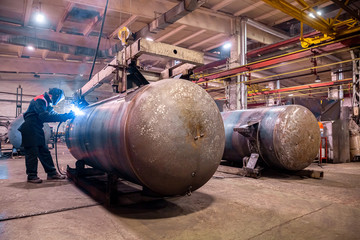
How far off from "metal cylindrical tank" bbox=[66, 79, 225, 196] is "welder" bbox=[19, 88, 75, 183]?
212 cm

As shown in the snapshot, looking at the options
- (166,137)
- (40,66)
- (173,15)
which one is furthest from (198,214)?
(40,66)

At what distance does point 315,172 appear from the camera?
490 cm

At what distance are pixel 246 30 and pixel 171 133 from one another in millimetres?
8501

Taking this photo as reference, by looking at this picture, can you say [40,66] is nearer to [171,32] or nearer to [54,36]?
[54,36]

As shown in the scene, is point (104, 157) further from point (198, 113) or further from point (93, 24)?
point (93, 24)

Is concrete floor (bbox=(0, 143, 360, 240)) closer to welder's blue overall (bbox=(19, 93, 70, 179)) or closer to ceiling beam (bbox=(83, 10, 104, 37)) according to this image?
welder's blue overall (bbox=(19, 93, 70, 179))

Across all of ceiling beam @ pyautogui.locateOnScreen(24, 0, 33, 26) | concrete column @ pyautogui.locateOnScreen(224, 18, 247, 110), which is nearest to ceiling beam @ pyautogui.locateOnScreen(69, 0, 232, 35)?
concrete column @ pyautogui.locateOnScreen(224, 18, 247, 110)

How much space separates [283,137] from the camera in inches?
181

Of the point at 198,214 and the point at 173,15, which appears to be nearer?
Answer: the point at 198,214

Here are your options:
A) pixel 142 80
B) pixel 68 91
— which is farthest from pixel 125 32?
pixel 68 91

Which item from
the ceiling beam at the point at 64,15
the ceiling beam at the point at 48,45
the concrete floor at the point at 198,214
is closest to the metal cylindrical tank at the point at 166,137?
the concrete floor at the point at 198,214

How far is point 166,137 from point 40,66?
12.5m

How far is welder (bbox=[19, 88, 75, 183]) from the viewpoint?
14.4 ft

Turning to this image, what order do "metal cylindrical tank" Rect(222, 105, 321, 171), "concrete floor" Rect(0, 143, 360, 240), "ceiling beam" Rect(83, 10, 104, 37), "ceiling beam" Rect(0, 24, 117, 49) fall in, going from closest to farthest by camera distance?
1. "concrete floor" Rect(0, 143, 360, 240)
2. "metal cylindrical tank" Rect(222, 105, 321, 171)
3. "ceiling beam" Rect(83, 10, 104, 37)
4. "ceiling beam" Rect(0, 24, 117, 49)
